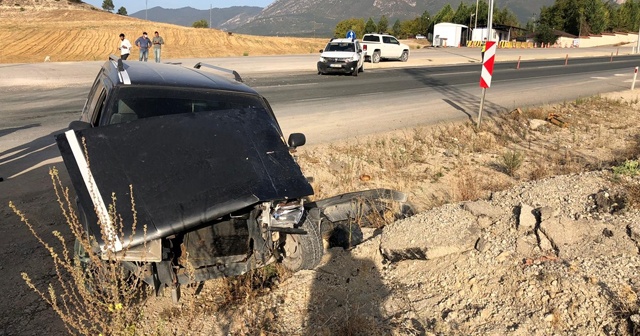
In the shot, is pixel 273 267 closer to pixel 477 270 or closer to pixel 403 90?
pixel 477 270

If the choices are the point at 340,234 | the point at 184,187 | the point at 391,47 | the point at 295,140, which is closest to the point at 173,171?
the point at 184,187

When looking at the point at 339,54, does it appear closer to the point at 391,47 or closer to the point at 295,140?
the point at 391,47

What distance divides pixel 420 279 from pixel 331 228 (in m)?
1.38

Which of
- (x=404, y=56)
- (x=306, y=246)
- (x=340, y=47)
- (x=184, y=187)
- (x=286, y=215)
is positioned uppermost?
(x=340, y=47)

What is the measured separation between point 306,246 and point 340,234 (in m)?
1.13

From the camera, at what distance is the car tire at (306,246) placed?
15.5ft

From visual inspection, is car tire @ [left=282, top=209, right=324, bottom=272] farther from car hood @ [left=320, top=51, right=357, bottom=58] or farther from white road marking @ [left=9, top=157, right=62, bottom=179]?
car hood @ [left=320, top=51, right=357, bottom=58]

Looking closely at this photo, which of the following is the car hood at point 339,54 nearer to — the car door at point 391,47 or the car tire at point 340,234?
the car door at point 391,47

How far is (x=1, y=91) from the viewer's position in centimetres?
1783

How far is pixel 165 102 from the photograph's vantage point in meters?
5.05

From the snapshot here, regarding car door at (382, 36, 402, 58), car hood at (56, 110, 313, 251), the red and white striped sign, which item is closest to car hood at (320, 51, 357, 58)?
car door at (382, 36, 402, 58)

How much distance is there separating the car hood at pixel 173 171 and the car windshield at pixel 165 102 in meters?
0.43

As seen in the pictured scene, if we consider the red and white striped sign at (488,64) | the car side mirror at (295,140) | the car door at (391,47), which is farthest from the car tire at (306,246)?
the car door at (391,47)

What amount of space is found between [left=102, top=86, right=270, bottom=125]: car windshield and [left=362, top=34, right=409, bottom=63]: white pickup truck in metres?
29.2
